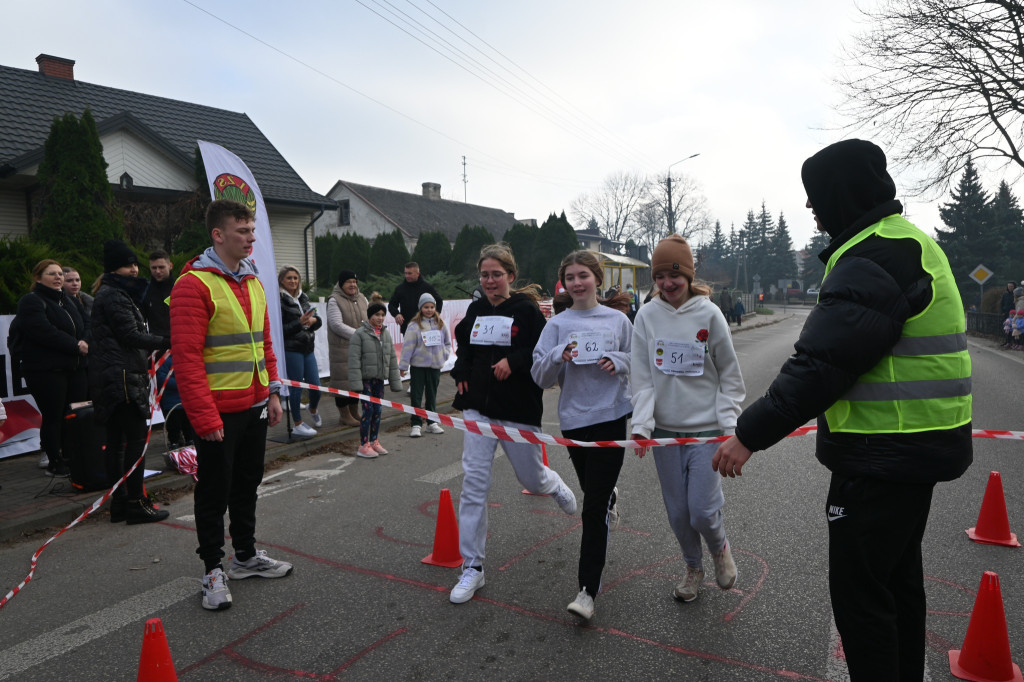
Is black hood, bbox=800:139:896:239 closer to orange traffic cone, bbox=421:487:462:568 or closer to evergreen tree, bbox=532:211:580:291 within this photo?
orange traffic cone, bbox=421:487:462:568

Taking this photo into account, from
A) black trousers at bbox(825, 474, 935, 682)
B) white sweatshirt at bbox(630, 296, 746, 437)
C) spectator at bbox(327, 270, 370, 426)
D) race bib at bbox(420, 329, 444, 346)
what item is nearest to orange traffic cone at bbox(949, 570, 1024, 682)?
black trousers at bbox(825, 474, 935, 682)

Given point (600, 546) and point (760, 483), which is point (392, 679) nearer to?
point (600, 546)

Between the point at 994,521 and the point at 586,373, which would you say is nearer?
the point at 586,373

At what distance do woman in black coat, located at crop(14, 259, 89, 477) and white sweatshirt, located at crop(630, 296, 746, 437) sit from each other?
5.50 meters

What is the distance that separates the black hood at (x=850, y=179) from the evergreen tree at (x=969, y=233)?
175 feet

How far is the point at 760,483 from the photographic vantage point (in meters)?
6.04

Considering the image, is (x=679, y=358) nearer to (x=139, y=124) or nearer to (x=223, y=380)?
(x=223, y=380)

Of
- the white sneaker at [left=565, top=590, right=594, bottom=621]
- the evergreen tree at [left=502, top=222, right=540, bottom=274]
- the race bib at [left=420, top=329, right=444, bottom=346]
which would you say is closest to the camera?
the white sneaker at [left=565, top=590, right=594, bottom=621]

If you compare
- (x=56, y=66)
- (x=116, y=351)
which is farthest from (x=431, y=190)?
(x=116, y=351)

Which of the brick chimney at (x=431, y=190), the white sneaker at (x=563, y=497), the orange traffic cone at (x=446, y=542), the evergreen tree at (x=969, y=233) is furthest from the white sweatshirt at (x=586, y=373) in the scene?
the brick chimney at (x=431, y=190)

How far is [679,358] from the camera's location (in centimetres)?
353

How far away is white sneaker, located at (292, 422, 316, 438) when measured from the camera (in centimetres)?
815

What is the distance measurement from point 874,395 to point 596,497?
1.70m

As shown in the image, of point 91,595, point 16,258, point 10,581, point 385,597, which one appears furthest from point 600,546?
point 16,258
